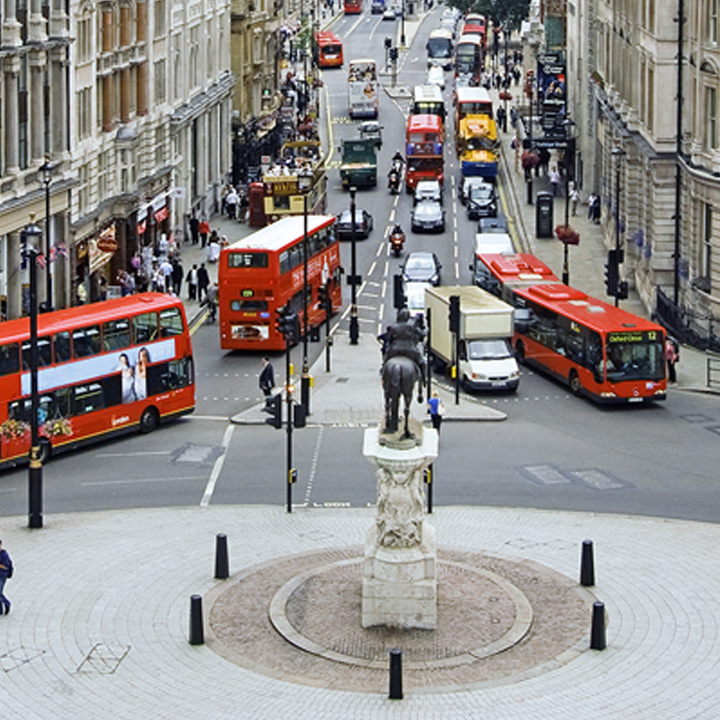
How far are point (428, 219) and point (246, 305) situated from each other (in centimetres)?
2728

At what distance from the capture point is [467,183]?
309 ft

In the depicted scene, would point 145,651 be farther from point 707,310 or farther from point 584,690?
point 707,310

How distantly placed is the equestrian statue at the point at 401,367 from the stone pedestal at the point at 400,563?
1.50 ft

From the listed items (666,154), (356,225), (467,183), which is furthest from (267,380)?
(467,183)

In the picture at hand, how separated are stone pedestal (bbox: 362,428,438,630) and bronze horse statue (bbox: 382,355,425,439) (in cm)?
33

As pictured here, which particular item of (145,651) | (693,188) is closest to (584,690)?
(145,651)

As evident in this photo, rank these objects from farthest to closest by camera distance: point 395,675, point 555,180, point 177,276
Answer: point 555,180, point 177,276, point 395,675

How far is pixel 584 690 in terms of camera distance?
29.0 m

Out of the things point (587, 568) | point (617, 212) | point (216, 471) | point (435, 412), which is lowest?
point (216, 471)

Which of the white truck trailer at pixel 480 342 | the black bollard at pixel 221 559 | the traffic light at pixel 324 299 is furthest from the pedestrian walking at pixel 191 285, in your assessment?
the black bollard at pixel 221 559

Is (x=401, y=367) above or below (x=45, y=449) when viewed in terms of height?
above

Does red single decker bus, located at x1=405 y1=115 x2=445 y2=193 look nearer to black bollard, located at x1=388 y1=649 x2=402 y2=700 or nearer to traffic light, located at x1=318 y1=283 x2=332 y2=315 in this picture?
traffic light, located at x1=318 y1=283 x2=332 y2=315

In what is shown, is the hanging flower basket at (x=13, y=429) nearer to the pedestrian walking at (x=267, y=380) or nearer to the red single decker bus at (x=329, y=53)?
the pedestrian walking at (x=267, y=380)

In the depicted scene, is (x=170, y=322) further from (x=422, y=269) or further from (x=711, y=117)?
(x=711, y=117)
